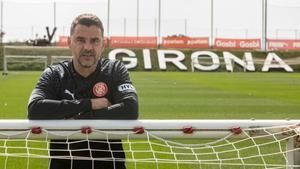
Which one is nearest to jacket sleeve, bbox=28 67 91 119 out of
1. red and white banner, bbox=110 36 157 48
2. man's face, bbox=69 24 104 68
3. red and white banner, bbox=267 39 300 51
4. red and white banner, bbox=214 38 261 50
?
man's face, bbox=69 24 104 68

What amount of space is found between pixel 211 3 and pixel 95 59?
51.3m

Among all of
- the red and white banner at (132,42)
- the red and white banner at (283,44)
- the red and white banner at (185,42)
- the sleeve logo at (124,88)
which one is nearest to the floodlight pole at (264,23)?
the red and white banner at (283,44)

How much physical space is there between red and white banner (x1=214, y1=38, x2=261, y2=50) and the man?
44.7 metres

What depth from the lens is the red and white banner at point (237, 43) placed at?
157 ft

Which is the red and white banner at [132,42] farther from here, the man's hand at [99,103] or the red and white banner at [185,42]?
the man's hand at [99,103]

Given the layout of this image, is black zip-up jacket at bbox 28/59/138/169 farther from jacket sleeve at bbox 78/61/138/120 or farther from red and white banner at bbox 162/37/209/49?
red and white banner at bbox 162/37/209/49

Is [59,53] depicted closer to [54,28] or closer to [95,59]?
[54,28]

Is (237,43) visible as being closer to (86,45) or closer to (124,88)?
(124,88)

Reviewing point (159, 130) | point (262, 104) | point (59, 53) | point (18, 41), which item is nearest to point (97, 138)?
point (159, 130)

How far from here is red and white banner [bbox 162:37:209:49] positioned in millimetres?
47728

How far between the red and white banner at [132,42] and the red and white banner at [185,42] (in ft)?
3.36

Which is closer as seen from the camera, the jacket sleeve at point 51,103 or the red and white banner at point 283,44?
the jacket sleeve at point 51,103

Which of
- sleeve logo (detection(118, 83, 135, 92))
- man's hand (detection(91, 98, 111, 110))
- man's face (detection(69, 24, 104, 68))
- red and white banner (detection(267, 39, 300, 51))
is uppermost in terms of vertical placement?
red and white banner (detection(267, 39, 300, 51))

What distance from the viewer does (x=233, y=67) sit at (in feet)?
134
